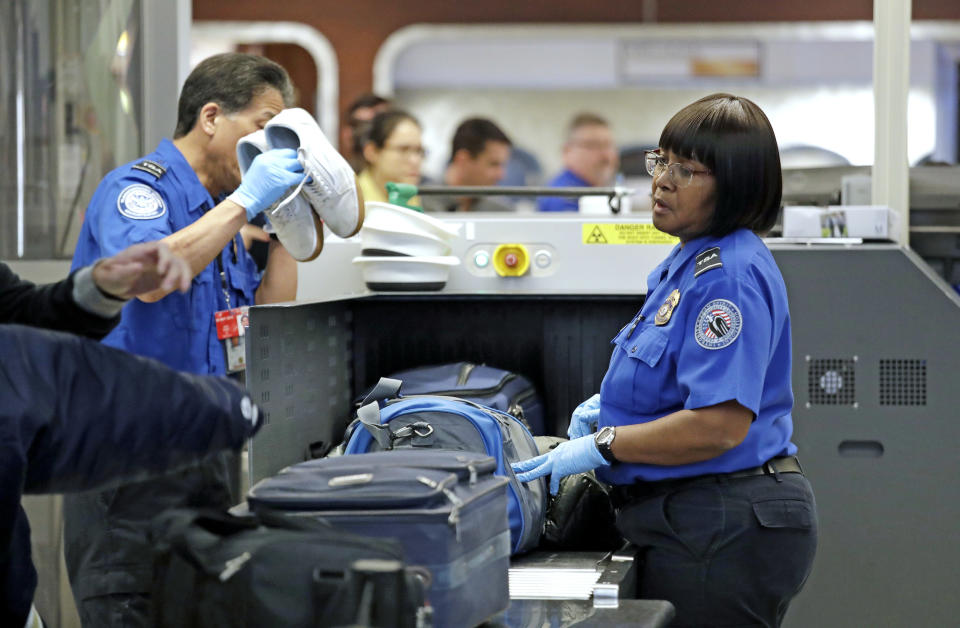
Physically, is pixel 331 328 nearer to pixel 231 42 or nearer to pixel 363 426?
pixel 363 426

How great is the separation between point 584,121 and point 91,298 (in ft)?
19.1

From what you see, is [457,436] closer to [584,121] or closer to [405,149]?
[405,149]

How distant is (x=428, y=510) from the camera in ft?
4.99

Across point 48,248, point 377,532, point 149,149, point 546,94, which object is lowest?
point 377,532

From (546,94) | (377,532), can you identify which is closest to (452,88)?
(546,94)

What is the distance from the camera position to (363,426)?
7.29ft

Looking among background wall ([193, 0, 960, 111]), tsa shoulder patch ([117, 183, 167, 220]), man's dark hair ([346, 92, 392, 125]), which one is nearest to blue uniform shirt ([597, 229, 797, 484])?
tsa shoulder patch ([117, 183, 167, 220])

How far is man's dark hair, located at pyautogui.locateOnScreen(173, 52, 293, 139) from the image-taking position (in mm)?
2463

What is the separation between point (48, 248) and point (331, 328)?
1.14 m

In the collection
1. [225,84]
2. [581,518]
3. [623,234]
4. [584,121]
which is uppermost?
[584,121]

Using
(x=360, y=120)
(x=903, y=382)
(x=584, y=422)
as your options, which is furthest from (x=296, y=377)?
(x=360, y=120)

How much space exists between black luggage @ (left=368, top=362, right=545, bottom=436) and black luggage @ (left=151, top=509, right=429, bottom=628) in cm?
111

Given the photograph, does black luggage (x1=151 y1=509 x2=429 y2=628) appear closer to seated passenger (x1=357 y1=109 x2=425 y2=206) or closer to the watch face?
the watch face

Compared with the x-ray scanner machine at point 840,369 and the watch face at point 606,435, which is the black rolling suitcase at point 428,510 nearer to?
the watch face at point 606,435
